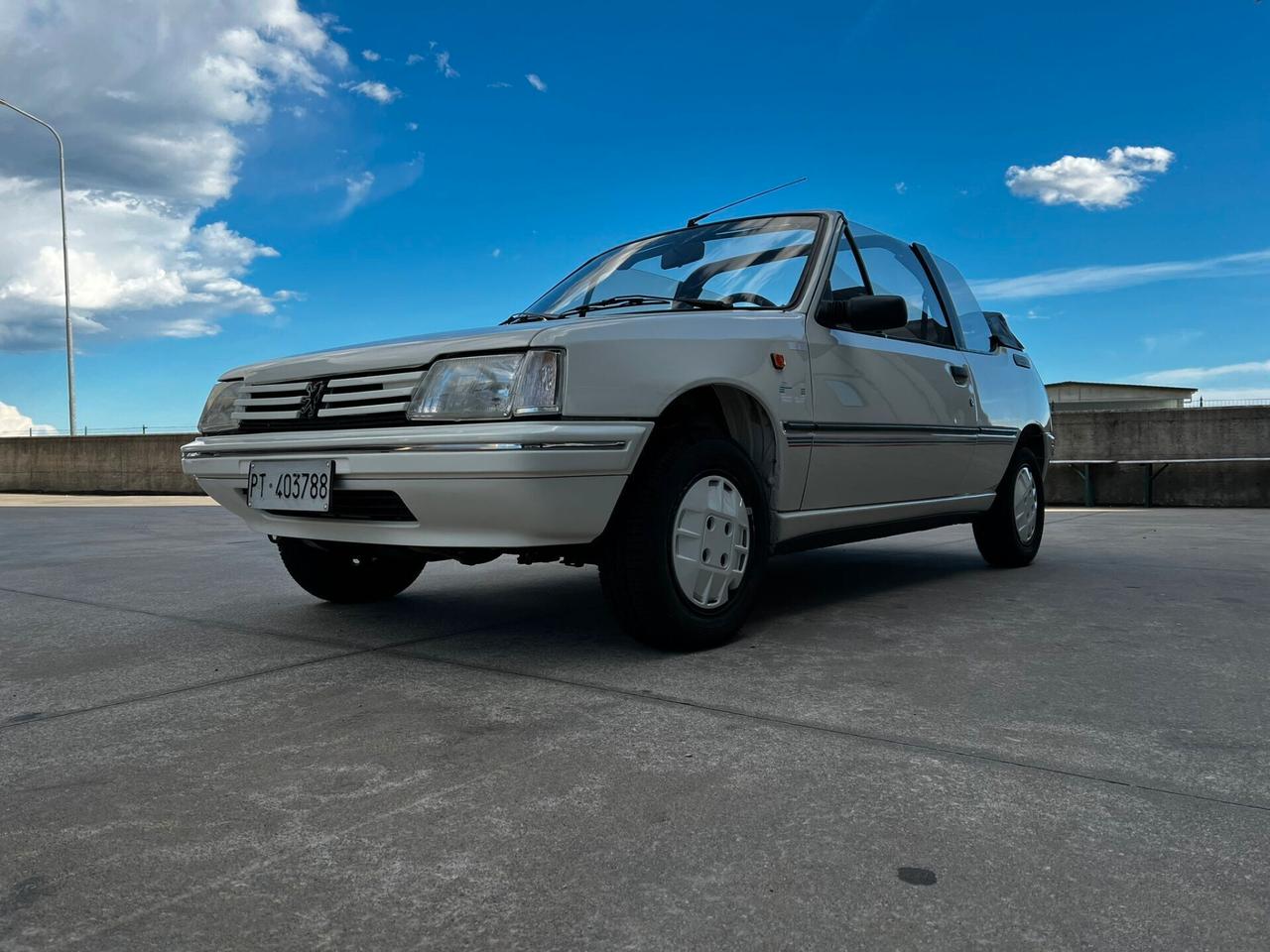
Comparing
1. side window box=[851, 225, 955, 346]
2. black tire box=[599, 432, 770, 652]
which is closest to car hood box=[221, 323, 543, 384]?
black tire box=[599, 432, 770, 652]

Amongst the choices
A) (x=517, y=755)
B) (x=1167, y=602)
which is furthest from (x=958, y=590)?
(x=517, y=755)

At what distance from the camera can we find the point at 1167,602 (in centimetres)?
421

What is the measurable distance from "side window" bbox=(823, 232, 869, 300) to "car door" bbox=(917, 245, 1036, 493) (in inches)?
35.5

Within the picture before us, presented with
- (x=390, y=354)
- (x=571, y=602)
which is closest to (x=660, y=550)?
(x=390, y=354)

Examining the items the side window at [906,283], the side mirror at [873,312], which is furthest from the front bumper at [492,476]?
the side window at [906,283]

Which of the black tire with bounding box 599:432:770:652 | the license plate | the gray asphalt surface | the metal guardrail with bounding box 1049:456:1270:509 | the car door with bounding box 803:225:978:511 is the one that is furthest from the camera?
the metal guardrail with bounding box 1049:456:1270:509

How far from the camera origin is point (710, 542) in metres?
3.20

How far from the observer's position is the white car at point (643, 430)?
9.21 feet

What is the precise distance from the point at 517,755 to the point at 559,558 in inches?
42.4

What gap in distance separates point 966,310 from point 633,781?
12.7 ft

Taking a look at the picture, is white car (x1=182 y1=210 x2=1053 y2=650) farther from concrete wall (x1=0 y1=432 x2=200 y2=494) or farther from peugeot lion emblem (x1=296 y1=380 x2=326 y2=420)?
concrete wall (x1=0 y1=432 x2=200 y2=494)

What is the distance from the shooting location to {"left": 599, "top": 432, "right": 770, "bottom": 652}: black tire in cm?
298

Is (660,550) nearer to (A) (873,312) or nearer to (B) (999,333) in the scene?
(A) (873,312)

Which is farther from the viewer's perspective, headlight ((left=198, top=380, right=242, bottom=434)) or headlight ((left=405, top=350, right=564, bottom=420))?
headlight ((left=198, top=380, right=242, bottom=434))
